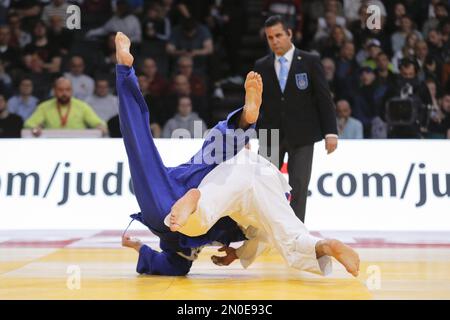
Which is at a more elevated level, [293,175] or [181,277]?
[293,175]

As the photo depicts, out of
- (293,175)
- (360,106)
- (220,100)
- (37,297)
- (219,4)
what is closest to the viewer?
(37,297)

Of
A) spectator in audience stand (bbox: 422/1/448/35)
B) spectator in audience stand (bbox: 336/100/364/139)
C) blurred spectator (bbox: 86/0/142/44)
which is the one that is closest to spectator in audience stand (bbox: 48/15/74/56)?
blurred spectator (bbox: 86/0/142/44)

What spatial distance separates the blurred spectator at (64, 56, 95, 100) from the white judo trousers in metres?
6.60

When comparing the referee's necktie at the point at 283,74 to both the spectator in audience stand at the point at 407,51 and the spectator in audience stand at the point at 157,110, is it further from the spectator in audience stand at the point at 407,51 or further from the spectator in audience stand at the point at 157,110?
the spectator in audience stand at the point at 407,51

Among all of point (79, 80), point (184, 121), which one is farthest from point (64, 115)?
point (184, 121)

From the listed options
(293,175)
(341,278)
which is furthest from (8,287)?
(293,175)

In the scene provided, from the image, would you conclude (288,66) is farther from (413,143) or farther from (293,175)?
(413,143)

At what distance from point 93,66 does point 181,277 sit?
23.7 ft

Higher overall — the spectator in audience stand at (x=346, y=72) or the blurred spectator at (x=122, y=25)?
the blurred spectator at (x=122, y=25)

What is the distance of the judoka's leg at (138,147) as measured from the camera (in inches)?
173

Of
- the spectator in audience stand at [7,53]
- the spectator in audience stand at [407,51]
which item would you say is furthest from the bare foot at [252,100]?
the spectator in audience stand at [7,53]

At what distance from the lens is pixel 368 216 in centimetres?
783

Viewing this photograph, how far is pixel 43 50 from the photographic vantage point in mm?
11625

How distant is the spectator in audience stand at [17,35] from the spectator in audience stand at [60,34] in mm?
425
